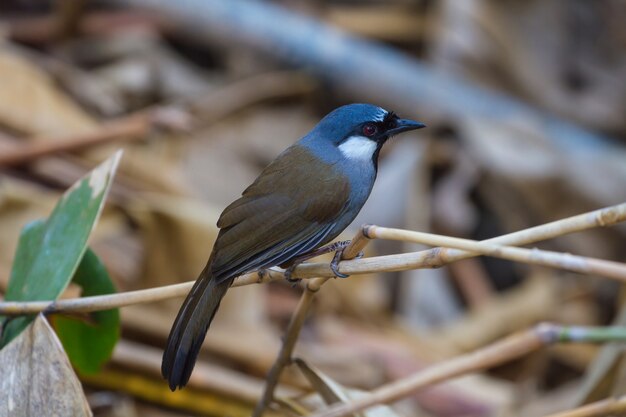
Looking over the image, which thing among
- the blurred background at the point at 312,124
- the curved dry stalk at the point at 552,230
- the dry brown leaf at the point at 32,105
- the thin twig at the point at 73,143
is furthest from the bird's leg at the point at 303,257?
the dry brown leaf at the point at 32,105

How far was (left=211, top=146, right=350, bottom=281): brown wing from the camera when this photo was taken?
7.09 feet

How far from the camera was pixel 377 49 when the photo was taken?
235 inches

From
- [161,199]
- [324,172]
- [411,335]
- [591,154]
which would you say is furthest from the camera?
[591,154]

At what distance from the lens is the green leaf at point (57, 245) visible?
7.35ft

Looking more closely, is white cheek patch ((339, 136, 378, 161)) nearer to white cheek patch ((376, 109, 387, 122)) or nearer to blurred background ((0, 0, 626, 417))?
white cheek patch ((376, 109, 387, 122))

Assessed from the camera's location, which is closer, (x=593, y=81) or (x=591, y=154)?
(x=591, y=154)

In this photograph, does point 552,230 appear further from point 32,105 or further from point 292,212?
point 32,105

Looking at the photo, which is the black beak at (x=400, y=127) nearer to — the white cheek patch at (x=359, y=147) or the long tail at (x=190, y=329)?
the white cheek patch at (x=359, y=147)

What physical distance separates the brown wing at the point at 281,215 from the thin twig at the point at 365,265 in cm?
5

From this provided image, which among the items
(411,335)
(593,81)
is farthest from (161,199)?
(593,81)

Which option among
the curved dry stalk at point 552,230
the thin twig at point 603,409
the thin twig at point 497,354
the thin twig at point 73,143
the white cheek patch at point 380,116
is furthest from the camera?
the thin twig at point 73,143

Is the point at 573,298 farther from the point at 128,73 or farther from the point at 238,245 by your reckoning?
the point at 238,245

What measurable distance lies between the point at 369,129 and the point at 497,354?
1.00m

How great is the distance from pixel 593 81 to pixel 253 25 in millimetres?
2116
